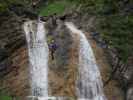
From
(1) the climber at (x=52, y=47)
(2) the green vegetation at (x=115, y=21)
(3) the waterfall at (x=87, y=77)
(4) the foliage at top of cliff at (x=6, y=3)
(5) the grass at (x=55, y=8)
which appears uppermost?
(5) the grass at (x=55, y=8)

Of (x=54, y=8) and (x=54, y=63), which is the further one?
(x=54, y=8)

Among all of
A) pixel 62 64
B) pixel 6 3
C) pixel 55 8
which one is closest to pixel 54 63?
pixel 62 64

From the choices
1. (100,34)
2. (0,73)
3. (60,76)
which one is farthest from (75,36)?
(0,73)

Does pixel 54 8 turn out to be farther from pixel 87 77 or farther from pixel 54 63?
pixel 87 77

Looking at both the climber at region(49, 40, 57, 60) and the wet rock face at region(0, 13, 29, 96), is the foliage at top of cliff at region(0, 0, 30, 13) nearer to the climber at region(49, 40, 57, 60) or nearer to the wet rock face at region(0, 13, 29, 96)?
the wet rock face at region(0, 13, 29, 96)

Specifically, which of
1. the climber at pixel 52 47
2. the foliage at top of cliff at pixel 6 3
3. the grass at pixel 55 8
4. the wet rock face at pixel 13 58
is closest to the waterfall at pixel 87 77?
the climber at pixel 52 47

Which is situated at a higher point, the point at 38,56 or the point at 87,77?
the point at 38,56

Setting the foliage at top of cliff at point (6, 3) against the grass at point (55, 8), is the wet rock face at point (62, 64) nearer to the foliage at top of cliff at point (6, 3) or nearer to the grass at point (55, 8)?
the foliage at top of cliff at point (6, 3)

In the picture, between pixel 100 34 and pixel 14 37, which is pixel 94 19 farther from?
pixel 14 37
